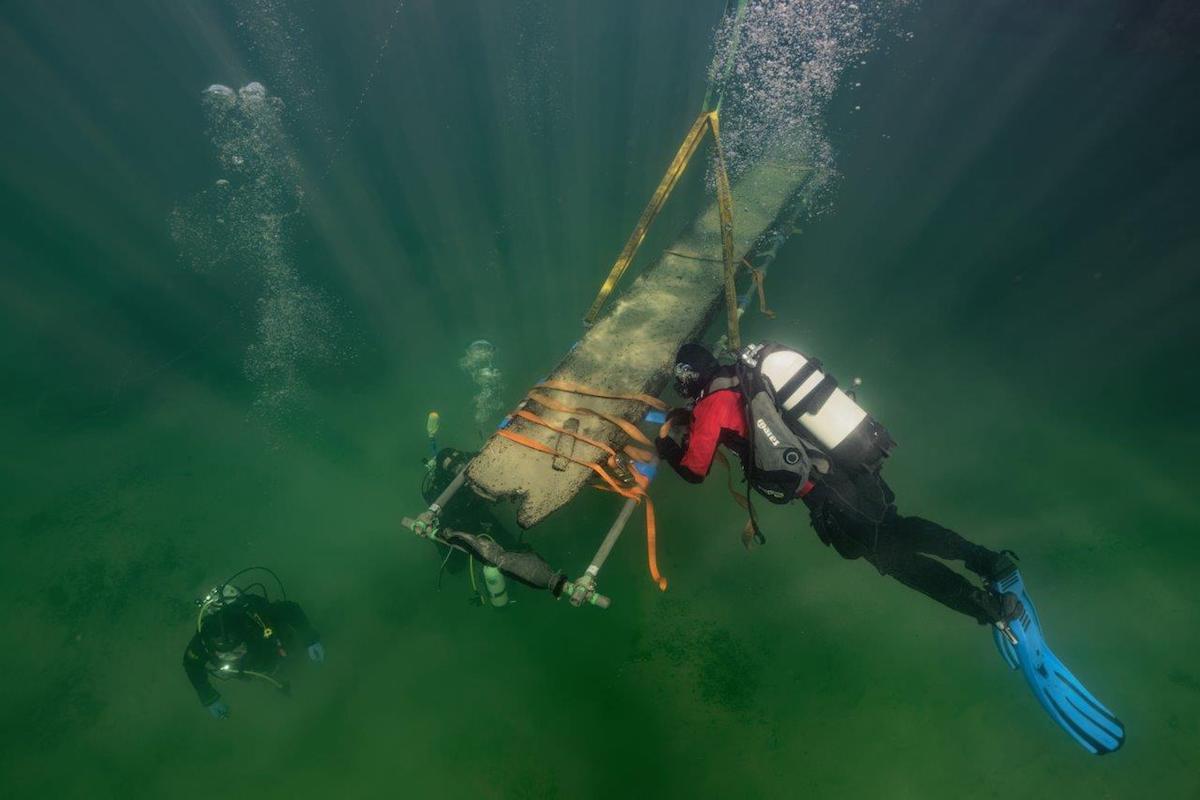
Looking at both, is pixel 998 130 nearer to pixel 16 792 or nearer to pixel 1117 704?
pixel 1117 704

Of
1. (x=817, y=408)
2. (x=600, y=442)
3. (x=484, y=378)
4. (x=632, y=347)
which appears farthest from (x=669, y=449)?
(x=484, y=378)

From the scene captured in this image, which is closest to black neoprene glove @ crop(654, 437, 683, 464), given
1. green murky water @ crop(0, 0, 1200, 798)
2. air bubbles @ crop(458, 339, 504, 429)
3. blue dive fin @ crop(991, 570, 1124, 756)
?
blue dive fin @ crop(991, 570, 1124, 756)

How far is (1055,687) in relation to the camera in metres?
3.86

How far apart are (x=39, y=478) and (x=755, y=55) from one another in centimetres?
2560

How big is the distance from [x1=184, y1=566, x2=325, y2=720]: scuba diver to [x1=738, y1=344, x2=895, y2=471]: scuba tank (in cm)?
516

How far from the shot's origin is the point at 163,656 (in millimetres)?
6645

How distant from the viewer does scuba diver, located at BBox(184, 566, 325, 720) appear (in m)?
4.81

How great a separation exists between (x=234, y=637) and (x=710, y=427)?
498cm

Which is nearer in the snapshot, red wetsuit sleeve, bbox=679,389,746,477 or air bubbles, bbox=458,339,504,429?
red wetsuit sleeve, bbox=679,389,746,477

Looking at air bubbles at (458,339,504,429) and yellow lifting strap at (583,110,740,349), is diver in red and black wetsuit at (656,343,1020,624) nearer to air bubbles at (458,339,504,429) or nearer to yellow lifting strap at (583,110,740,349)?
yellow lifting strap at (583,110,740,349)

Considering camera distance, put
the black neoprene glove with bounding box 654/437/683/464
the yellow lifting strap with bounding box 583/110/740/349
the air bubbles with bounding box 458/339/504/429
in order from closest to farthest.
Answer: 1. the black neoprene glove with bounding box 654/437/683/464
2. the yellow lifting strap with bounding box 583/110/740/349
3. the air bubbles with bounding box 458/339/504/429

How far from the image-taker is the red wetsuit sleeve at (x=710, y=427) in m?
3.55

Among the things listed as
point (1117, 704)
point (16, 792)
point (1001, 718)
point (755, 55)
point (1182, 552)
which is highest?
point (755, 55)

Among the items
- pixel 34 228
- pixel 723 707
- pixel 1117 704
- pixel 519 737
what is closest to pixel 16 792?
pixel 519 737
